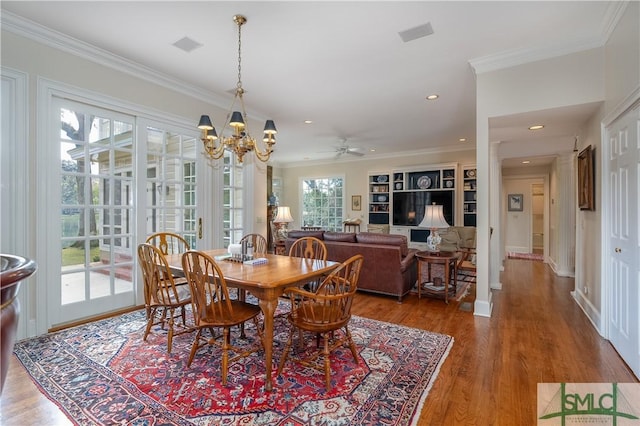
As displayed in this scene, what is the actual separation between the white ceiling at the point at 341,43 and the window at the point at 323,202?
4.60 meters

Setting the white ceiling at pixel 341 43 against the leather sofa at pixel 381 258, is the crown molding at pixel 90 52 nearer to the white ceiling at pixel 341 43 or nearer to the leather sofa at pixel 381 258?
the white ceiling at pixel 341 43

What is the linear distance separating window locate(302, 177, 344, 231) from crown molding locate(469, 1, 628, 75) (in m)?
6.06

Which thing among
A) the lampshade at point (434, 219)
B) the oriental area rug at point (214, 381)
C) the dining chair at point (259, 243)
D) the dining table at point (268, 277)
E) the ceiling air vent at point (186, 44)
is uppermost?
the ceiling air vent at point (186, 44)

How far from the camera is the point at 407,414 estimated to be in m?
1.76

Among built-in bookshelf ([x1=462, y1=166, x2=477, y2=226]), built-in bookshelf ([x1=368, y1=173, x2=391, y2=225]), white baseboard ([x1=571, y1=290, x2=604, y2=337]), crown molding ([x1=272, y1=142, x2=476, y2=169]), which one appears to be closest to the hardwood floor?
white baseboard ([x1=571, y1=290, x2=604, y2=337])

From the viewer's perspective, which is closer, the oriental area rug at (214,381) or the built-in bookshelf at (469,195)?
the oriental area rug at (214,381)

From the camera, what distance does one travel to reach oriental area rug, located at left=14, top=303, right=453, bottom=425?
1739 mm

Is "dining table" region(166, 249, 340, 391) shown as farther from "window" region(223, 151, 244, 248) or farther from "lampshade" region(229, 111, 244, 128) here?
"window" region(223, 151, 244, 248)

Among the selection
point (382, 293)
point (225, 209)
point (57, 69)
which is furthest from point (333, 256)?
point (57, 69)

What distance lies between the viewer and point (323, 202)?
9.62 meters

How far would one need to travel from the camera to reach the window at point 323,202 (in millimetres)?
9297

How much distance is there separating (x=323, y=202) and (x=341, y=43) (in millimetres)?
6808

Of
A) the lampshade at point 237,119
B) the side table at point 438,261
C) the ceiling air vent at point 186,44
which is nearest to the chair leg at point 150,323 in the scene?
the lampshade at point 237,119

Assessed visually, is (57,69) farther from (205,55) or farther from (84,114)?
(205,55)
